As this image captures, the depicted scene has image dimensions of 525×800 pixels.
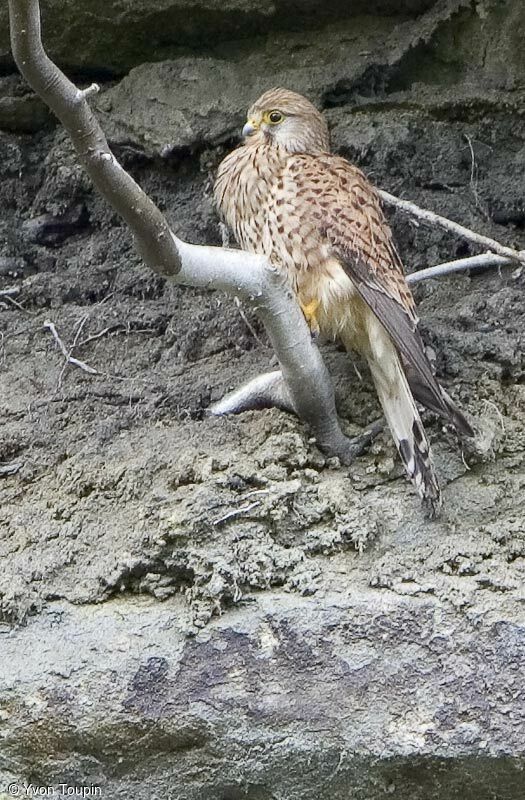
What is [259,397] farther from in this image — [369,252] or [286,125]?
[286,125]

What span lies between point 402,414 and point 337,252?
0.54 m

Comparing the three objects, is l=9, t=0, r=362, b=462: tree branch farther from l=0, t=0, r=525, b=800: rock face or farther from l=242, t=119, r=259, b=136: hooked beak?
l=242, t=119, r=259, b=136: hooked beak

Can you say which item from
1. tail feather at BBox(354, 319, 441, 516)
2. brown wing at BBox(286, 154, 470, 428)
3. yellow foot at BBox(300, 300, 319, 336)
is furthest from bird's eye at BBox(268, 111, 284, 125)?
tail feather at BBox(354, 319, 441, 516)

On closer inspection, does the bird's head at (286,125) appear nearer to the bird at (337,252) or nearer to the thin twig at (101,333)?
the bird at (337,252)

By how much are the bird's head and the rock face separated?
322 mm

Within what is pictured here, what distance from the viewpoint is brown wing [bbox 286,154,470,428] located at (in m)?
3.19

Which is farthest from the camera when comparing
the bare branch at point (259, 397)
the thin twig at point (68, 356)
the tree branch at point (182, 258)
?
the thin twig at point (68, 356)

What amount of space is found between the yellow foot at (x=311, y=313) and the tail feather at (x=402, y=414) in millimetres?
168

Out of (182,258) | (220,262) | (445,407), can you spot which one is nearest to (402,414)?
(445,407)

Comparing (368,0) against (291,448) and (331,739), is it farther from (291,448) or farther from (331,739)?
(331,739)

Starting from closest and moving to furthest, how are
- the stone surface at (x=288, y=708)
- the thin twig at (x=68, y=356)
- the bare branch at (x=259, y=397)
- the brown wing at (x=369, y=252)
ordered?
the stone surface at (x=288, y=708)
the brown wing at (x=369, y=252)
the bare branch at (x=259, y=397)
the thin twig at (x=68, y=356)

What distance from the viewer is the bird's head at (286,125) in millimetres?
3869

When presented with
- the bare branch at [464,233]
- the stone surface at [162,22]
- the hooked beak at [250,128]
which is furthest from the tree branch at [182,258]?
the stone surface at [162,22]

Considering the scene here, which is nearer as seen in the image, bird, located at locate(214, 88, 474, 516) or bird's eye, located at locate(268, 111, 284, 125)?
bird, located at locate(214, 88, 474, 516)
